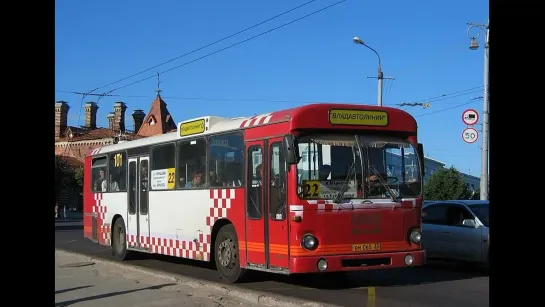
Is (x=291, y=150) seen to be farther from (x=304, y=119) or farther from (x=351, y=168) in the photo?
(x=351, y=168)

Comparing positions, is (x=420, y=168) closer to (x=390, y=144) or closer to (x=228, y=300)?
(x=390, y=144)

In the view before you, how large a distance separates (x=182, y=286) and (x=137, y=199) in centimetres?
526

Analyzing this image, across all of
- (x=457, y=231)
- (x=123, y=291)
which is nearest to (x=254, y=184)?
(x=123, y=291)

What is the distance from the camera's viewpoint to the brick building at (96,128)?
2514 inches

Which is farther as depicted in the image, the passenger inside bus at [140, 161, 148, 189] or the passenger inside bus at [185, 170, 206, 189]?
the passenger inside bus at [140, 161, 148, 189]

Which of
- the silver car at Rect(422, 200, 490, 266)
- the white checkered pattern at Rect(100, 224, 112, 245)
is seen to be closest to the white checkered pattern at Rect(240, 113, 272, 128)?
the silver car at Rect(422, 200, 490, 266)

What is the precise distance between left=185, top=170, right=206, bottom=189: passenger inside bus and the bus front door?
2.29 m

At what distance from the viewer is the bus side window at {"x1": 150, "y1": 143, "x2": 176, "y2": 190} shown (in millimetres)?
12594

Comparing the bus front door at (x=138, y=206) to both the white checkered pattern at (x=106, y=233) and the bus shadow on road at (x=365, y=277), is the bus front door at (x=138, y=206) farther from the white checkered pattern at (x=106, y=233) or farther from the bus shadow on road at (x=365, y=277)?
the bus shadow on road at (x=365, y=277)

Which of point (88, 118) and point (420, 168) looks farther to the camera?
point (88, 118)

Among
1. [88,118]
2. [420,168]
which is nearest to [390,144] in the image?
[420,168]

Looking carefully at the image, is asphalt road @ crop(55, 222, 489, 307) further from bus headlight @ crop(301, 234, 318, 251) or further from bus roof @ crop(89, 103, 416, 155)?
bus roof @ crop(89, 103, 416, 155)
